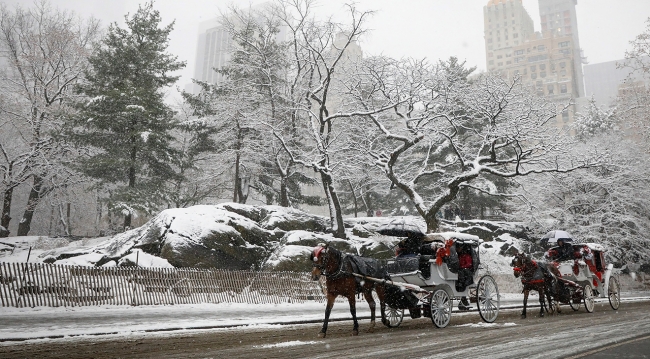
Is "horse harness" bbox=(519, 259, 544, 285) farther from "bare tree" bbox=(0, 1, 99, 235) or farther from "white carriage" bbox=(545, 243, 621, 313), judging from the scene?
"bare tree" bbox=(0, 1, 99, 235)

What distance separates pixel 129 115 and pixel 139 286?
16.1 meters

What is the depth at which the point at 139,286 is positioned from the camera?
14.9 m

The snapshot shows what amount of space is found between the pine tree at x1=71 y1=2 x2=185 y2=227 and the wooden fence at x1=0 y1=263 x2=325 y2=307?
11884 millimetres

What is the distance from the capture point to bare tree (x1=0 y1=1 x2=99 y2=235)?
1142 inches

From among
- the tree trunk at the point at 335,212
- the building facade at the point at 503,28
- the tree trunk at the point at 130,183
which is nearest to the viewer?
the tree trunk at the point at 335,212

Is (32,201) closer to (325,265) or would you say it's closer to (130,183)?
(130,183)

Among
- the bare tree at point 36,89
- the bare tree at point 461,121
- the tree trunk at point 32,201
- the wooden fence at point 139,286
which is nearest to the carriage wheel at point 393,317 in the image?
the wooden fence at point 139,286

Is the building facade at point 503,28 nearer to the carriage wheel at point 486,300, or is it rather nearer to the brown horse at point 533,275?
the brown horse at point 533,275

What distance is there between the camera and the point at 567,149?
2395 centimetres

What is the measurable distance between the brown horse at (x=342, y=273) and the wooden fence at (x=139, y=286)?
348 inches

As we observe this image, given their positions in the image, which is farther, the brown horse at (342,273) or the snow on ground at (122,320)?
the snow on ground at (122,320)

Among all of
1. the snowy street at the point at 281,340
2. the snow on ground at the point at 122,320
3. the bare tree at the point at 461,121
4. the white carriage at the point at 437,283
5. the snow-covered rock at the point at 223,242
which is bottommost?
the snow on ground at the point at 122,320

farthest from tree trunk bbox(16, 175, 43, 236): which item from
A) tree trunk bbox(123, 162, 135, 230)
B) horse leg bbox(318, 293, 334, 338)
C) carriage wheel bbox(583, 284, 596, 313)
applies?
carriage wheel bbox(583, 284, 596, 313)

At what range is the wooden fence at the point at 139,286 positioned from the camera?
12766 mm
